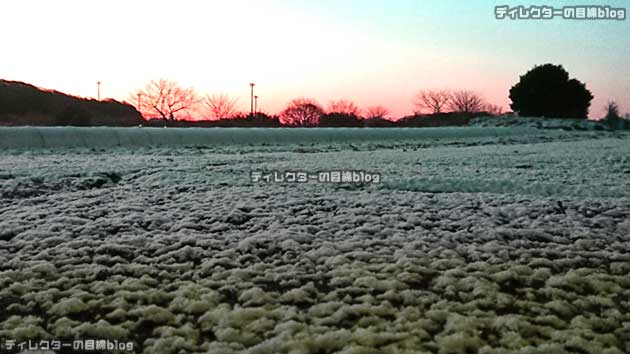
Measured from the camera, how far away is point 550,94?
1687 inches

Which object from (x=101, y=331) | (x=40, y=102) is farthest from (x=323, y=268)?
(x=40, y=102)

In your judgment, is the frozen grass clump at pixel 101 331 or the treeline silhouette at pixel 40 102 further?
the treeline silhouette at pixel 40 102

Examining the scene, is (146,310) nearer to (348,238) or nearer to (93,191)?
(348,238)

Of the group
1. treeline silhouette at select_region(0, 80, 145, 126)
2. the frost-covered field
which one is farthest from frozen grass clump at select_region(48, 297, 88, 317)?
treeline silhouette at select_region(0, 80, 145, 126)

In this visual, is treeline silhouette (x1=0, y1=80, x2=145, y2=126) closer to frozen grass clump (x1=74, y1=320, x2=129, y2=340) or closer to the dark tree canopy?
the dark tree canopy

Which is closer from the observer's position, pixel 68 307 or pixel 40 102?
pixel 68 307

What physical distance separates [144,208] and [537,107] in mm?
41847

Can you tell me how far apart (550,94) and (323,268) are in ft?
141

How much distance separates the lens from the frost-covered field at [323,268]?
308cm

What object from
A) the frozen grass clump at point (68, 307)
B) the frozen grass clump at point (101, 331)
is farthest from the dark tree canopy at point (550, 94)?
the frozen grass clump at point (101, 331)

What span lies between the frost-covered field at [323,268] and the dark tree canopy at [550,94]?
37848 millimetres

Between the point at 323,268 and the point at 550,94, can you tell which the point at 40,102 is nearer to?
the point at 550,94

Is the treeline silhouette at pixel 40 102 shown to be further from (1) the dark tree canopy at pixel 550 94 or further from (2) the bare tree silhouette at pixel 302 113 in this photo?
(1) the dark tree canopy at pixel 550 94

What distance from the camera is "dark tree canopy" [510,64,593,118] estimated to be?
42969 mm
